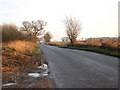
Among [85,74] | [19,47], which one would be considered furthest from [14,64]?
[19,47]

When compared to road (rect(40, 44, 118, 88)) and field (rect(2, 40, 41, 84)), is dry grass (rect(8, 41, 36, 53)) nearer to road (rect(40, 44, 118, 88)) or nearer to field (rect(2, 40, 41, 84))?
field (rect(2, 40, 41, 84))

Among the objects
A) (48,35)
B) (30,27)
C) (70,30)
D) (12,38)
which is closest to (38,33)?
(30,27)

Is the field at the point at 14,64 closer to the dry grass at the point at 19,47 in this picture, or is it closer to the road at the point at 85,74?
the dry grass at the point at 19,47

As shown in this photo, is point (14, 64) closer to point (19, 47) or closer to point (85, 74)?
point (85, 74)

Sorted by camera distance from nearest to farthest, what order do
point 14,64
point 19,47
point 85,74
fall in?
point 85,74 → point 14,64 → point 19,47

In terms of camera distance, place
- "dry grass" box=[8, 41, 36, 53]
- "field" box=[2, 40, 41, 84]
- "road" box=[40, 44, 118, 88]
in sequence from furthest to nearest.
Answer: "dry grass" box=[8, 41, 36, 53]
"field" box=[2, 40, 41, 84]
"road" box=[40, 44, 118, 88]

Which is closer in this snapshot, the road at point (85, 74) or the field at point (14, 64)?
the road at point (85, 74)

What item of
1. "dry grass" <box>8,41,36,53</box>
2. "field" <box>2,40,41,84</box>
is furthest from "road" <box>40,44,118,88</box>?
"dry grass" <box>8,41,36,53</box>

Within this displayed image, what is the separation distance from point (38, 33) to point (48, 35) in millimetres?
38398

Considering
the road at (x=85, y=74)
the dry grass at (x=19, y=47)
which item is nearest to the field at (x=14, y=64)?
the dry grass at (x=19, y=47)

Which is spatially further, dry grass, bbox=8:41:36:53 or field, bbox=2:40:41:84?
dry grass, bbox=8:41:36:53

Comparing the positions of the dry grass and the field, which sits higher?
the dry grass

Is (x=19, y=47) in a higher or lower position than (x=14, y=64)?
higher

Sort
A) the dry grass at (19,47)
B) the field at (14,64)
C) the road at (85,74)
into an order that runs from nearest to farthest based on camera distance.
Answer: the road at (85,74) < the field at (14,64) < the dry grass at (19,47)
